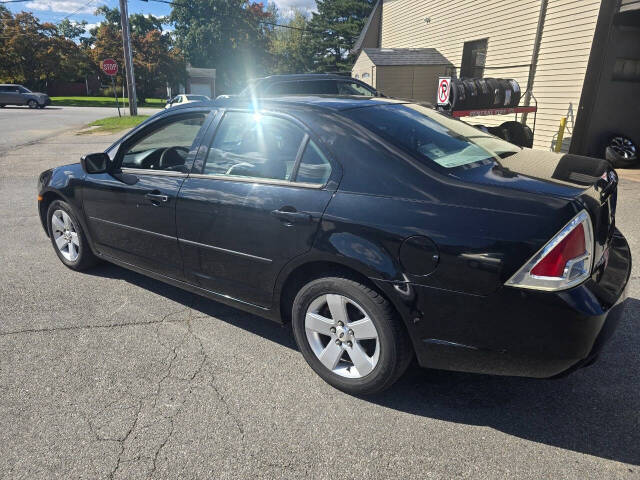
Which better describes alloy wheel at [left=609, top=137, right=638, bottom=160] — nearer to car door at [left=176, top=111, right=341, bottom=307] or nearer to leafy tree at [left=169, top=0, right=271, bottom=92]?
car door at [left=176, top=111, right=341, bottom=307]

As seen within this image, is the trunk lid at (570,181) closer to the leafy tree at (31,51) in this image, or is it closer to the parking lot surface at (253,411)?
the parking lot surface at (253,411)

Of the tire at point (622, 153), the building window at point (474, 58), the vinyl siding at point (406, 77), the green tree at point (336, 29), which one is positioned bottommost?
the tire at point (622, 153)

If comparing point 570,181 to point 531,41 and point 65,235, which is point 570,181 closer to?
point 65,235

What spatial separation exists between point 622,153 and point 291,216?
9998mm

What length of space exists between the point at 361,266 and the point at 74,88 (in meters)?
65.0

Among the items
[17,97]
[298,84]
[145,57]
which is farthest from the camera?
[145,57]

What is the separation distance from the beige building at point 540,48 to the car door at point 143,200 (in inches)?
391

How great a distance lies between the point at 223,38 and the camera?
60.0 meters

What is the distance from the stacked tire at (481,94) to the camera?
8.99 meters

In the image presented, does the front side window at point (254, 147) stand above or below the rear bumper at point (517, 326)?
above

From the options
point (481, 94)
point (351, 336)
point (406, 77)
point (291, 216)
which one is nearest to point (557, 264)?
point (351, 336)

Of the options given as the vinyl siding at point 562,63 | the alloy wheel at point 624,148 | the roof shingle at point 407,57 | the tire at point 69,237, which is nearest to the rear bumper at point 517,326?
the tire at point 69,237

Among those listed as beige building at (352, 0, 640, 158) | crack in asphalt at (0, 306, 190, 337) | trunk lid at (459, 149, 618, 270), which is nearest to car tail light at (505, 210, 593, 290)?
trunk lid at (459, 149, 618, 270)

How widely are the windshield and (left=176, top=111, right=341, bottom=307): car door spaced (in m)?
0.37
